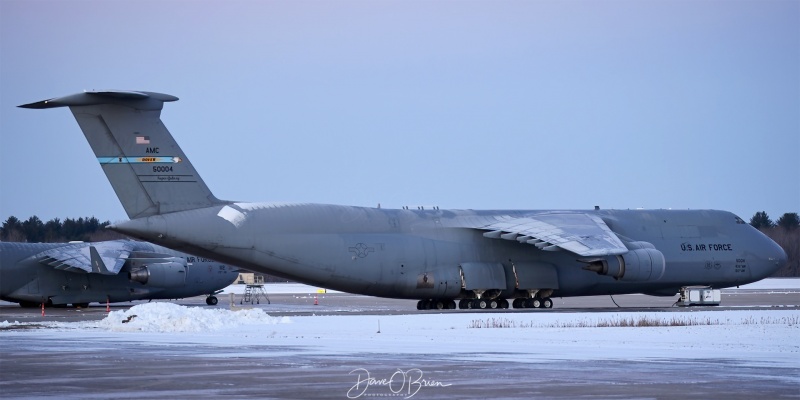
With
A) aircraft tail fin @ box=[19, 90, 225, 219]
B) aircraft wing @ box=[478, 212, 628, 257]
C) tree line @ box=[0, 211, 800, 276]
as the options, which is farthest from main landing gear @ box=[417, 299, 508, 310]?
tree line @ box=[0, 211, 800, 276]

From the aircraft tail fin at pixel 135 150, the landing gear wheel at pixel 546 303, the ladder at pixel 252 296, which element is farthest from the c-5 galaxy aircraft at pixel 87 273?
the landing gear wheel at pixel 546 303

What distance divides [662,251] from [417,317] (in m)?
12.3

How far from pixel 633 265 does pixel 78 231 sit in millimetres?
70065

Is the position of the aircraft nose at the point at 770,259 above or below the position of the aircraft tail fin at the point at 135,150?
below

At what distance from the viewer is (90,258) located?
4503cm

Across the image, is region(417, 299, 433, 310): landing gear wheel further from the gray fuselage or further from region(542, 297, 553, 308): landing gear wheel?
region(542, 297, 553, 308): landing gear wheel

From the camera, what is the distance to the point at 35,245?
152ft

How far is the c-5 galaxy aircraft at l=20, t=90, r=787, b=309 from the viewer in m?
33.3

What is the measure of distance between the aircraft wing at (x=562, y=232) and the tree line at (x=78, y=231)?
60159mm

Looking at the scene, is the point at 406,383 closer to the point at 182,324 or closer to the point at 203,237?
the point at 182,324

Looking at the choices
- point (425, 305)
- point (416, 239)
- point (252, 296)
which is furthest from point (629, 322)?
point (252, 296)

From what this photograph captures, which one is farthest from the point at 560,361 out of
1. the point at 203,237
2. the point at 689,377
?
the point at 203,237

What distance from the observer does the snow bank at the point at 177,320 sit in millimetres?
27000

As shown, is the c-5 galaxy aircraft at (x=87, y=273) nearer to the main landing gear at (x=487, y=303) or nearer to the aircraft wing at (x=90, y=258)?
the aircraft wing at (x=90, y=258)
